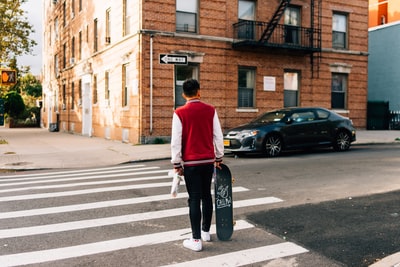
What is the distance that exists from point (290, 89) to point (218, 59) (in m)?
4.69

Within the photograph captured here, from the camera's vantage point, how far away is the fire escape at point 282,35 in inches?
795

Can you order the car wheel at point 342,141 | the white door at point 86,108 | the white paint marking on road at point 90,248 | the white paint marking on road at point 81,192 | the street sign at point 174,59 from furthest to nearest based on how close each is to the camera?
the white door at point 86,108, the street sign at point 174,59, the car wheel at point 342,141, the white paint marking on road at point 81,192, the white paint marking on road at point 90,248

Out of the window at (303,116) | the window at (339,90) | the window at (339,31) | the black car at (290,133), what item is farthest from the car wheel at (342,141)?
the window at (339,31)

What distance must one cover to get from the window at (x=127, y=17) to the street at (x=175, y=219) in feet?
37.0

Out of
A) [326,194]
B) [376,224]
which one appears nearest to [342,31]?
[326,194]

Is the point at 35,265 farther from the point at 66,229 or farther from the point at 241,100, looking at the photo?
the point at 241,100

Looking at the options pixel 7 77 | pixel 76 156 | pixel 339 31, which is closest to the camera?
pixel 7 77

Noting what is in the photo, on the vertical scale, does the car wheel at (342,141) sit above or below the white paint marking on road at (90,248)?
above

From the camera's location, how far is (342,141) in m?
14.9

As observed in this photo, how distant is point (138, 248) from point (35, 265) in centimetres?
112

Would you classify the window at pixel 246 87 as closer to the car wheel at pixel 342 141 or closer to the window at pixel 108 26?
the car wheel at pixel 342 141

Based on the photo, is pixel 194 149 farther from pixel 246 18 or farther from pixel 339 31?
pixel 339 31

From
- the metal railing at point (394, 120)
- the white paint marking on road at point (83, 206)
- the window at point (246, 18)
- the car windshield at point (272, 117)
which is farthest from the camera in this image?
the metal railing at point (394, 120)

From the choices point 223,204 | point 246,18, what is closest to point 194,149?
point 223,204
